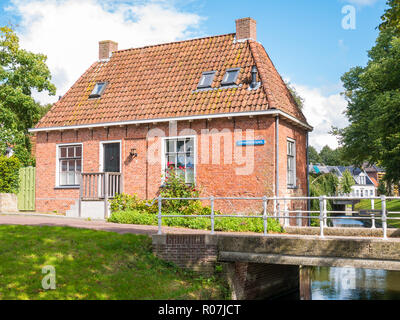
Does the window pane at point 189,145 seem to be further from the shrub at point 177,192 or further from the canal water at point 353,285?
the canal water at point 353,285

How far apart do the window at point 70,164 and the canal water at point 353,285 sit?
10.1m

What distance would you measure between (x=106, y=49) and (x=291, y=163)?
10297 mm

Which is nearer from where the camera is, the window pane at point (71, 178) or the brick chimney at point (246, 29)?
the brick chimney at point (246, 29)

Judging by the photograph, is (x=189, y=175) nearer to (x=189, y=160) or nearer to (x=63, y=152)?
(x=189, y=160)

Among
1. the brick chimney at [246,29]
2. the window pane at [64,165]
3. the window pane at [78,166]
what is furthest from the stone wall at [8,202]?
the brick chimney at [246,29]

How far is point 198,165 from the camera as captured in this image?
17.6 meters

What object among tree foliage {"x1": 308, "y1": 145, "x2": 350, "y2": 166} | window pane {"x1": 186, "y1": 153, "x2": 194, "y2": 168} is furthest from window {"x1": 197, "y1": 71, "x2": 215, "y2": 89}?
tree foliage {"x1": 308, "y1": 145, "x2": 350, "y2": 166}

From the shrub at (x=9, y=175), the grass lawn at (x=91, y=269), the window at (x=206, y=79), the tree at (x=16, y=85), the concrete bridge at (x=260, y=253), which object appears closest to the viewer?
Answer: the grass lawn at (x=91, y=269)

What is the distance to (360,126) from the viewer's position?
27406 mm

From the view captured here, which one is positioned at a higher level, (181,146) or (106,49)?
(106,49)

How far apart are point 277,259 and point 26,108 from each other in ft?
66.7

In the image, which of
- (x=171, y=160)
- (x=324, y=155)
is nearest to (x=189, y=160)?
(x=171, y=160)

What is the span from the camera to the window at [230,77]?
17781 millimetres
